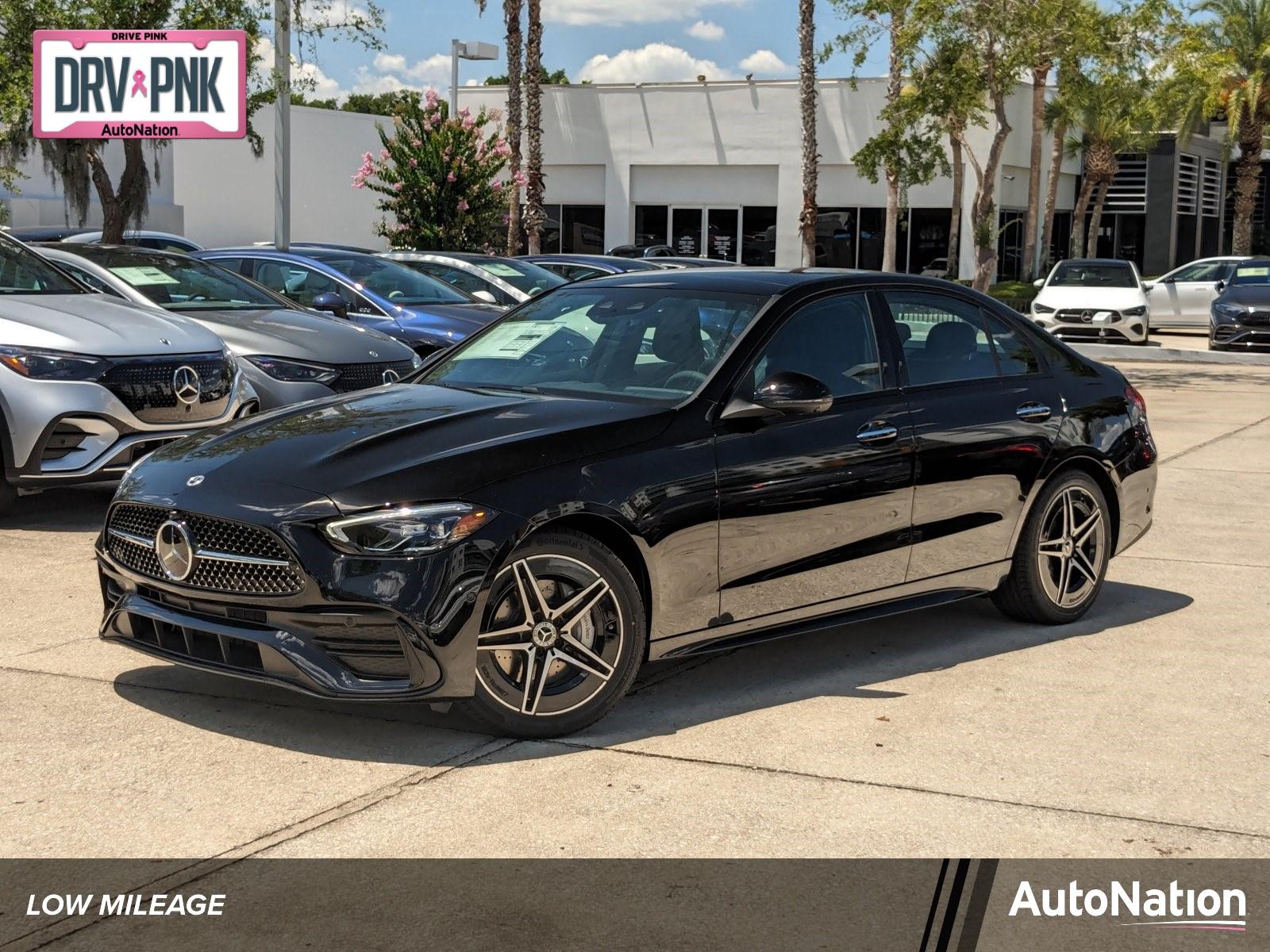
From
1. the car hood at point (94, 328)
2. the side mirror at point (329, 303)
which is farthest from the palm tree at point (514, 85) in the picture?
the car hood at point (94, 328)

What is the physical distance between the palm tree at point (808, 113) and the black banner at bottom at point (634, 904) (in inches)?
1251

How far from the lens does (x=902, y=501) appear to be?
247 inches

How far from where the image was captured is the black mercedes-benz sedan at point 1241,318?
26047 millimetres

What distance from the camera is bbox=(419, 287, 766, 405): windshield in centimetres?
601

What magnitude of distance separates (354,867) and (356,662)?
929 mm

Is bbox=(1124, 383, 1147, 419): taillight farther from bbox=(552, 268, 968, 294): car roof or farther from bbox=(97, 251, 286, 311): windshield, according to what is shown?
bbox=(97, 251, 286, 311): windshield

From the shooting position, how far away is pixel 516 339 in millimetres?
6645

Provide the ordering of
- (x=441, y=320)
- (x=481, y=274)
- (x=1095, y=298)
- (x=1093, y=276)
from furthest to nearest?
1. (x=1093, y=276)
2. (x=1095, y=298)
3. (x=481, y=274)
4. (x=441, y=320)

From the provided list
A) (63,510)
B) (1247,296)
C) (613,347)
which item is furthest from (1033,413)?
(1247,296)

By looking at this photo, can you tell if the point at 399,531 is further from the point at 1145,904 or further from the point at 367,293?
the point at 367,293

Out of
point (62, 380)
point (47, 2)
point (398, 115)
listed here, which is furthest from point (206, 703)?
point (398, 115)

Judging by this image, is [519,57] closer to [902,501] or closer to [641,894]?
[902,501]

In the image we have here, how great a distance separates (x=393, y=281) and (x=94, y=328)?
19.2ft

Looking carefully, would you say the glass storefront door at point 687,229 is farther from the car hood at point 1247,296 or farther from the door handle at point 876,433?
the door handle at point 876,433
